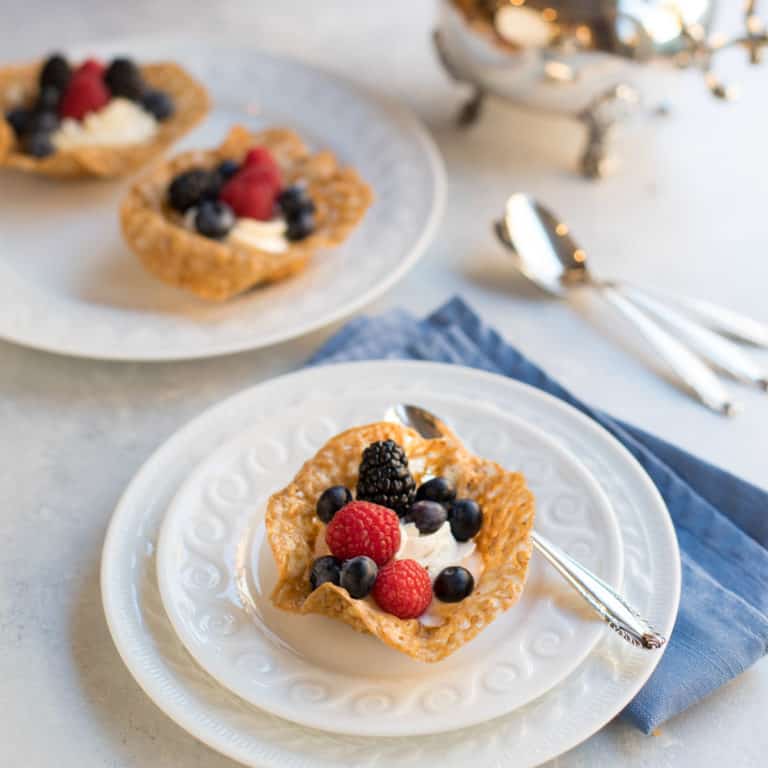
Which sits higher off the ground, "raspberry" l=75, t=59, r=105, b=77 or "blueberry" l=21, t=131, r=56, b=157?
"raspberry" l=75, t=59, r=105, b=77

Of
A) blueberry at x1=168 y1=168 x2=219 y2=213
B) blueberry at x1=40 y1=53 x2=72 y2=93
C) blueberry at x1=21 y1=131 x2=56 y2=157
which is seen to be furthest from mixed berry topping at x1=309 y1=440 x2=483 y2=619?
blueberry at x1=40 y1=53 x2=72 y2=93

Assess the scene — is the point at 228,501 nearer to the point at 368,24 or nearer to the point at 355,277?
the point at 355,277

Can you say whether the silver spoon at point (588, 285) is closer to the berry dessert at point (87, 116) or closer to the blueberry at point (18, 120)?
the berry dessert at point (87, 116)

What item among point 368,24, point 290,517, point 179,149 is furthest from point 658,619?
point 368,24

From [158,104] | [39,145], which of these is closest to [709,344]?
[158,104]

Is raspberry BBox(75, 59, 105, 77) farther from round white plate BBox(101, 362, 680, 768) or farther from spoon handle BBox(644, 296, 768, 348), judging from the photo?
spoon handle BBox(644, 296, 768, 348)

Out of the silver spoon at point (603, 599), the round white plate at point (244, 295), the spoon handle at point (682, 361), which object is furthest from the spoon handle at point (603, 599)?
the round white plate at point (244, 295)

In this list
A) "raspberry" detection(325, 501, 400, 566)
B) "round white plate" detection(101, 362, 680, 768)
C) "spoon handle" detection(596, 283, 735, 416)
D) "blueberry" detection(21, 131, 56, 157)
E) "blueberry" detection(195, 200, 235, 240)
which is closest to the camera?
"round white plate" detection(101, 362, 680, 768)
